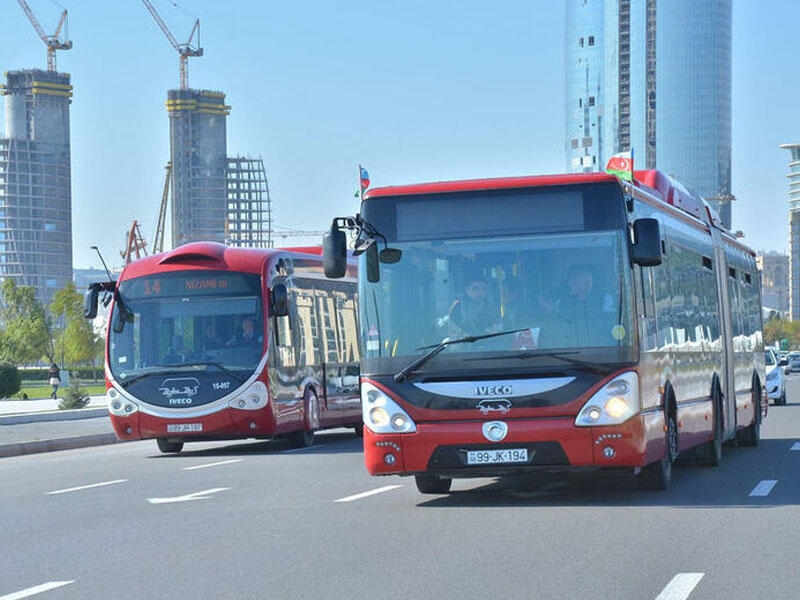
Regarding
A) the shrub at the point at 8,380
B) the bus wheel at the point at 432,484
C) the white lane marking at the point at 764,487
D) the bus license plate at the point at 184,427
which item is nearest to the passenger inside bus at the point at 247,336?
the bus license plate at the point at 184,427

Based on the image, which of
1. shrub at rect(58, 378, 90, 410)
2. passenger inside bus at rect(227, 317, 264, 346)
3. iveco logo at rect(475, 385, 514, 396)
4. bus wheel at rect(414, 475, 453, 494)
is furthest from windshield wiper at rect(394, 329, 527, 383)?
shrub at rect(58, 378, 90, 410)

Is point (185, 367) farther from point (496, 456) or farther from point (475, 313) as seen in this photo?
point (496, 456)

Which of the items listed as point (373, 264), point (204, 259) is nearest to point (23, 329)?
point (204, 259)

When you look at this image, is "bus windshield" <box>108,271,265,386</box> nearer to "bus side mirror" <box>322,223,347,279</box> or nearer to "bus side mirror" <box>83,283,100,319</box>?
"bus side mirror" <box>83,283,100,319</box>

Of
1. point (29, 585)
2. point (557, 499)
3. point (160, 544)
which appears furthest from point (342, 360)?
point (29, 585)

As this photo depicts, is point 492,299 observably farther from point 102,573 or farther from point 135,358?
point 135,358

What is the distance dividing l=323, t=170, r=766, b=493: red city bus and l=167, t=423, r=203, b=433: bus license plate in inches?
445

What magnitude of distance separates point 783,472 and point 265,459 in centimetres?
832

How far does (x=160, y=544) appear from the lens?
11742 mm

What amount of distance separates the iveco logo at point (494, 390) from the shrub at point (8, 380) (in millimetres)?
50665

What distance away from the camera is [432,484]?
1539 centimetres

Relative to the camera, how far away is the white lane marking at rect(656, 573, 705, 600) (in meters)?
8.52

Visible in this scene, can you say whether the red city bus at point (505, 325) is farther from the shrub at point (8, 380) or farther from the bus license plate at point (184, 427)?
the shrub at point (8, 380)

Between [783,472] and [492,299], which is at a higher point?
[492,299]
